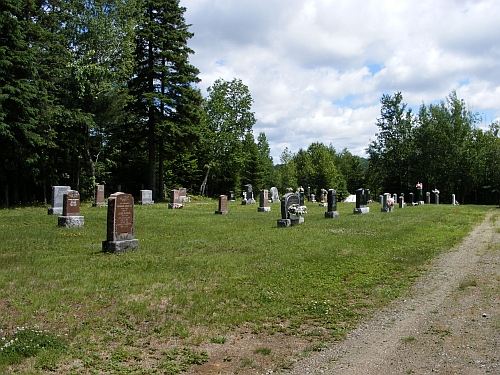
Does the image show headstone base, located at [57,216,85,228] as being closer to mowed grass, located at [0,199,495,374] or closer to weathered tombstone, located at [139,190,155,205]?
mowed grass, located at [0,199,495,374]

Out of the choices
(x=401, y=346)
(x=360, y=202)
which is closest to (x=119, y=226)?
(x=401, y=346)

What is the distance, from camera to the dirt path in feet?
14.3

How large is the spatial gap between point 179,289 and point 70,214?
10.3 meters

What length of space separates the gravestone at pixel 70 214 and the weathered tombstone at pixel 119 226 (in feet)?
Answer: 18.6

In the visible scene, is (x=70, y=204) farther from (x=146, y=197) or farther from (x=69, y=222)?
(x=146, y=197)

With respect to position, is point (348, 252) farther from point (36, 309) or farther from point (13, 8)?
point (13, 8)

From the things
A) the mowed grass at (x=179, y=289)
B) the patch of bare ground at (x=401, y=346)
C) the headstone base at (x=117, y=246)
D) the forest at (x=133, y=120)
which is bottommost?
the patch of bare ground at (x=401, y=346)

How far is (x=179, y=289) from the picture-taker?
273 inches

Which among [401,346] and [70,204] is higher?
[70,204]

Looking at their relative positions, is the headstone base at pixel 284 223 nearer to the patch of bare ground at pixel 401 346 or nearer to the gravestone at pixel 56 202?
the patch of bare ground at pixel 401 346

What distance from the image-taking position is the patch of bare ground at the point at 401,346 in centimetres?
435

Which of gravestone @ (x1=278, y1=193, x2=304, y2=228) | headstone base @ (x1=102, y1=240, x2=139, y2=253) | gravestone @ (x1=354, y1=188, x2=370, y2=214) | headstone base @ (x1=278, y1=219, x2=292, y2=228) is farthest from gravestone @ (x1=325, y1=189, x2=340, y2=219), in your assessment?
headstone base @ (x1=102, y1=240, x2=139, y2=253)

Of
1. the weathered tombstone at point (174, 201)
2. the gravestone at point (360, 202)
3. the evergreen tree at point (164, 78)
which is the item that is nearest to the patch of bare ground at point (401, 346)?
the gravestone at point (360, 202)

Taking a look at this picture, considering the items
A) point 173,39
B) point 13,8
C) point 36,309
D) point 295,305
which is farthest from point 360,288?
point 173,39
